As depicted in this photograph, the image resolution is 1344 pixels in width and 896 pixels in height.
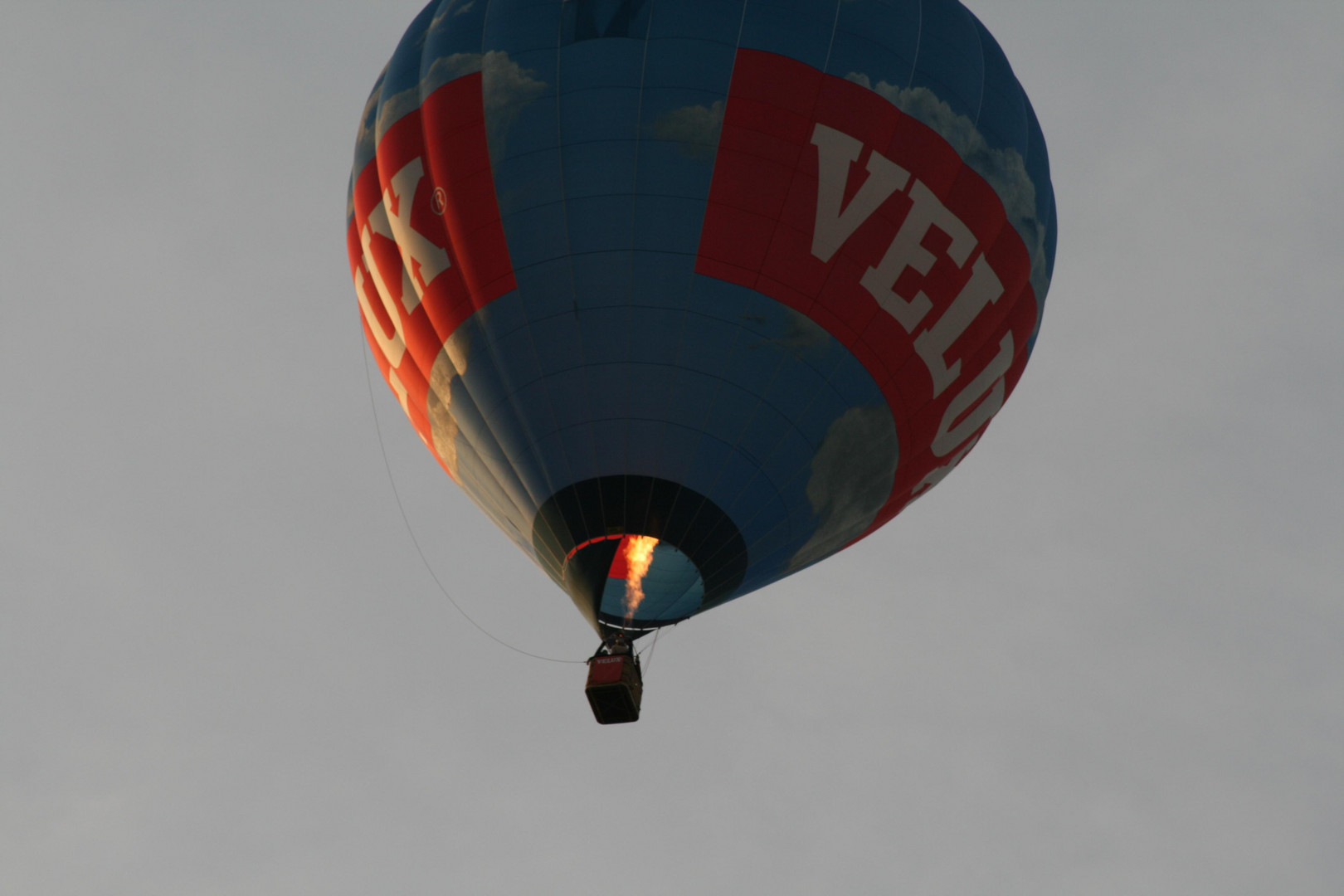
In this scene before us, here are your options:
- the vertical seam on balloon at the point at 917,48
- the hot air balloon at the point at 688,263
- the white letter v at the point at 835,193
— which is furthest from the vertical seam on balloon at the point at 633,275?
the vertical seam on balloon at the point at 917,48

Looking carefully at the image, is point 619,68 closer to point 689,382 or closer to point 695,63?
point 695,63

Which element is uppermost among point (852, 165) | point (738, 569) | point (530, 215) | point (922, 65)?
point (922, 65)

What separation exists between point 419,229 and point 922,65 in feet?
16.2

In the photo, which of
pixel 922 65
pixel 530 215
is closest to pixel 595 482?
pixel 530 215

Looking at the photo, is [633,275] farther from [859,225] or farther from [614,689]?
[614,689]

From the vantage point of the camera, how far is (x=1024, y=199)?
14125 millimetres

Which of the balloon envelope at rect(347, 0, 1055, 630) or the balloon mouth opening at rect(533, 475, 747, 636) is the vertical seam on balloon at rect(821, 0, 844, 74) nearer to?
the balloon envelope at rect(347, 0, 1055, 630)

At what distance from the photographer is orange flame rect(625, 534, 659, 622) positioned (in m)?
12.7

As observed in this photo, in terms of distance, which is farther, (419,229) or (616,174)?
(419,229)

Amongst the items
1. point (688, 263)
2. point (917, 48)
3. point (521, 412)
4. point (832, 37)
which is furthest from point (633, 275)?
point (917, 48)

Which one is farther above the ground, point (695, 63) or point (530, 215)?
point (695, 63)

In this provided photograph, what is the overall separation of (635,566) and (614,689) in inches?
43.5

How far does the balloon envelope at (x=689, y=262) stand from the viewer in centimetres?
1262

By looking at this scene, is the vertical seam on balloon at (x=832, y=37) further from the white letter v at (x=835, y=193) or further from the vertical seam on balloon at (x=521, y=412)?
the vertical seam on balloon at (x=521, y=412)
